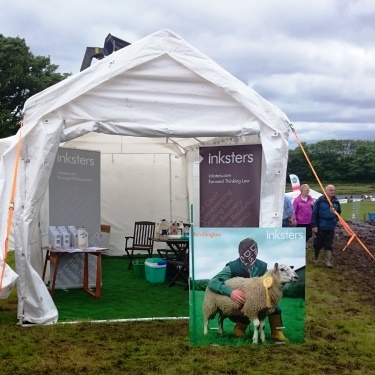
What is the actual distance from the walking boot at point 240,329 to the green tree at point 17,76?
19593 millimetres

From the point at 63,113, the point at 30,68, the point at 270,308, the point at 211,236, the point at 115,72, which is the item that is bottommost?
the point at 270,308

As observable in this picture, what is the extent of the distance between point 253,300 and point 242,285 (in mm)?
154

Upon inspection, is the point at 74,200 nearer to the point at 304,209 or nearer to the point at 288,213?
the point at 288,213

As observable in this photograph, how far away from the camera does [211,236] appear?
5.07 meters

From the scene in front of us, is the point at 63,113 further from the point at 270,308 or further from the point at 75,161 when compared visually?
the point at 270,308

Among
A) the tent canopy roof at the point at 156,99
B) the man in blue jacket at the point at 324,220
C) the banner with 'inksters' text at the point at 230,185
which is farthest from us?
the man in blue jacket at the point at 324,220

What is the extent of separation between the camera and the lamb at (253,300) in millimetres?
4980

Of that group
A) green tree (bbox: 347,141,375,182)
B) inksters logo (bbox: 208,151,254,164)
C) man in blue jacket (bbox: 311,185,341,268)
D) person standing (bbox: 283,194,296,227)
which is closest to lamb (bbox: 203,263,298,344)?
inksters logo (bbox: 208,151,254,164)

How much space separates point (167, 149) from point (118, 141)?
1.01 metres

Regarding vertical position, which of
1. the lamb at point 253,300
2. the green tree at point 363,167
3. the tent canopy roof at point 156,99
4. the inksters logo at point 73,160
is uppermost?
the green tree at point 363,167

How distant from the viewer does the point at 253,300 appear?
4973 millimetres

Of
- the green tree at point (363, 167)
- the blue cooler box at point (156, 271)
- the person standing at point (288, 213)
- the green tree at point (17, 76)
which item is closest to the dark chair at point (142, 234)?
the blue cooler box at point (156, 271)

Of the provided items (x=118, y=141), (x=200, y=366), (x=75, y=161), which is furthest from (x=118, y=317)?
(x=118, y=141)

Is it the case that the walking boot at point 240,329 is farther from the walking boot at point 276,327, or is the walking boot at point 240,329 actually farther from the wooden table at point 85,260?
the wooden table at point 85,260
